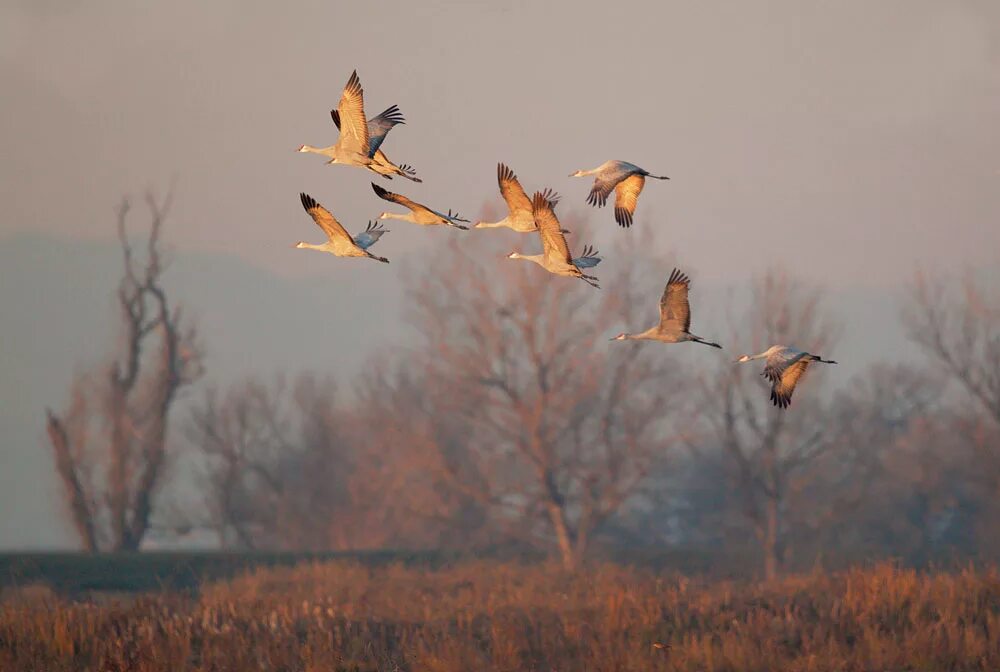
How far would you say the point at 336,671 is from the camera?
54.8 ft

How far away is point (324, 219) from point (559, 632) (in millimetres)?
9703

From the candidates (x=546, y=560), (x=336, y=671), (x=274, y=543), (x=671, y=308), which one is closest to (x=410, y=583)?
(x=546, y=560)

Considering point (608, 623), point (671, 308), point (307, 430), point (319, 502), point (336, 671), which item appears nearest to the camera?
point (671, 308)

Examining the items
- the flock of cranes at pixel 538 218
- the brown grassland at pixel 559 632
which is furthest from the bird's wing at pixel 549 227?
the brown grassland at pixel 559 632

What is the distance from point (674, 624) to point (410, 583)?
12.1 meters

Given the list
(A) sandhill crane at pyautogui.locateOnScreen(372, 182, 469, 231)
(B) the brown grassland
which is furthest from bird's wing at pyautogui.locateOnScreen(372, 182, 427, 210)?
(B) the brown grassland

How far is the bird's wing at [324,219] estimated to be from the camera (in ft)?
37.2

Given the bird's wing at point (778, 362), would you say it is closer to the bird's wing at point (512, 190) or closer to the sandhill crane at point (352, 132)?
the bird's wing at point (512, 190)

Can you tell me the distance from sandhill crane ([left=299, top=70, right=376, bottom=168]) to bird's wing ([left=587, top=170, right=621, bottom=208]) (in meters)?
Result: 1.97

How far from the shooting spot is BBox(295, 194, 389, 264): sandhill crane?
11.4m

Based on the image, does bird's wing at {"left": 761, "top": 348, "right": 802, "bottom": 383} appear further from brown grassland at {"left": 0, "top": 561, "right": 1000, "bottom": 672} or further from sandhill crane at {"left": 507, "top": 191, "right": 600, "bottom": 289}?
brown grassland at {"left": 0, "top": 561, "right": 1000, "bottom": 672}

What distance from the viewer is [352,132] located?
1167 cm

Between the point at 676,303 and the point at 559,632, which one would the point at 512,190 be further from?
the point at 559,632

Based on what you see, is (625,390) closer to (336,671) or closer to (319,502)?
(319,502)
